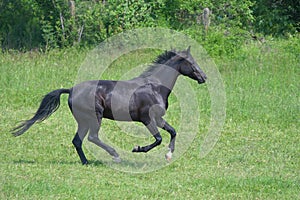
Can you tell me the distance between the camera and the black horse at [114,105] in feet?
31.5

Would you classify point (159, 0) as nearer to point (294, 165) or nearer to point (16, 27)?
point (16, 27)

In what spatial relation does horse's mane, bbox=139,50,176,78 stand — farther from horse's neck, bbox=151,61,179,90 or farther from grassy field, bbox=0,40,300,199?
grassy field, bbox=0,40,300,199

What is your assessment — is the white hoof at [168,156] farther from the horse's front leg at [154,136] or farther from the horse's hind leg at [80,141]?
the horse's hind leg at [80,141]

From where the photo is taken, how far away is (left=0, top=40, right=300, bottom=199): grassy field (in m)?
8.21

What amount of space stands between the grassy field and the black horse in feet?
1.40

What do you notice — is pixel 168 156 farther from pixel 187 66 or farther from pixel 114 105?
pixel 187 66

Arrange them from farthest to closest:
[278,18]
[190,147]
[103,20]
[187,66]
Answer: [278,18]
[103,20]
[190,147]
[187,66]

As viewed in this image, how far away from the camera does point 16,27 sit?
21.5 meters

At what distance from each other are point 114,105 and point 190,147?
1.86m

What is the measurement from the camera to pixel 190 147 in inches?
434

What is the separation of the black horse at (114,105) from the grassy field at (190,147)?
0.43 m

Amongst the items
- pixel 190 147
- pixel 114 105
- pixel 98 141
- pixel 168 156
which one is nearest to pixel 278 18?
pixel 190 147

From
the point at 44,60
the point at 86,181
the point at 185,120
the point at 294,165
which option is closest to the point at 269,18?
the point at 44,60

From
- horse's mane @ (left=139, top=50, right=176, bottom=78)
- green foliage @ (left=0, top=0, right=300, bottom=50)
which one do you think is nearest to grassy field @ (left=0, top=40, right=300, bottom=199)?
green foliage @ (left=0, top=0, right=300, bottom=50)
